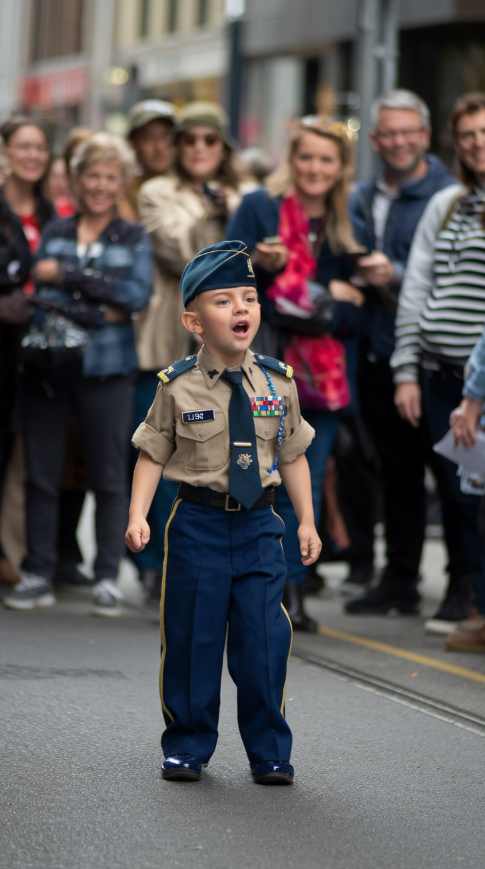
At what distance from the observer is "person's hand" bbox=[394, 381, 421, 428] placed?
6.16 m

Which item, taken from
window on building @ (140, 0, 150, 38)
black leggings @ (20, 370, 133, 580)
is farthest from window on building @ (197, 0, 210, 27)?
black leggings @ (20, 370, 133, 580)

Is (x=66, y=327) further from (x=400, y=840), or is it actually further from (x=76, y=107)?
(x=76, y=107)

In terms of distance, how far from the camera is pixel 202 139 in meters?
6.97

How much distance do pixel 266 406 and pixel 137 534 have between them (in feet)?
1.79

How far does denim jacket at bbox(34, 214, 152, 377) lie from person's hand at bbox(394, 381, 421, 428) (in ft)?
4.29

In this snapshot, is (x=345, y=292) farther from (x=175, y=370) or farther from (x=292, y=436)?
(x=175, y=370)

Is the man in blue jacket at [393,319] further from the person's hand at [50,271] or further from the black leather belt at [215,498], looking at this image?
the black leather belt at [215,498]

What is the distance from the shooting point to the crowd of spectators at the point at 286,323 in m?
5.98

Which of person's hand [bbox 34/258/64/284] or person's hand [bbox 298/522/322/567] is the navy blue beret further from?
person's hand [bbox 34/258/64/284]

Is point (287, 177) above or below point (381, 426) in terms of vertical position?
above

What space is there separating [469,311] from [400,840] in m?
2.96

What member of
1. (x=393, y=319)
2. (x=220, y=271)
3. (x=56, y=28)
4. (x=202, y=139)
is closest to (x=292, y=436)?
(x=220, y=271)

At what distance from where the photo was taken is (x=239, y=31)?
831 inches

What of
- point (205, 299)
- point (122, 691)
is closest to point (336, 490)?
point (122, 691)
